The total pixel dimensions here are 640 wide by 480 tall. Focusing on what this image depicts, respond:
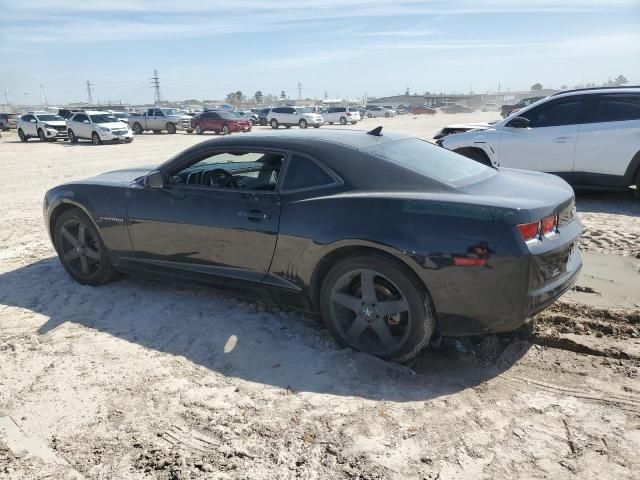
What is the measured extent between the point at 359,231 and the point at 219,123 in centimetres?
3193

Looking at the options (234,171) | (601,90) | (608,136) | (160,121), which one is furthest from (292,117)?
(234,171)

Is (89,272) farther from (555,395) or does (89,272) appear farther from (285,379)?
(555,395)

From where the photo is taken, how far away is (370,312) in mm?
3529

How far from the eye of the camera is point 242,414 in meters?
3.04

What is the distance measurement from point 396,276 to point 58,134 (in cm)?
3039

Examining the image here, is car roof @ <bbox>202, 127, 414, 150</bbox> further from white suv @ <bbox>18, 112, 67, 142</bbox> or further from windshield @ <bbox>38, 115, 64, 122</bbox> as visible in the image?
windshield @ <bbox>38, 115, 64, 122</bbox>

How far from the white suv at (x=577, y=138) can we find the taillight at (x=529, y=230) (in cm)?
556

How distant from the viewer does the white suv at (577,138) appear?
7.71 m

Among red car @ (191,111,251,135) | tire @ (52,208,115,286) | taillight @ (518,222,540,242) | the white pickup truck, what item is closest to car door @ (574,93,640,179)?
taillight @ (518,222,540,242)

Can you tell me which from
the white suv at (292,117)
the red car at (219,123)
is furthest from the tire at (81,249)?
the white suv at (292,117)

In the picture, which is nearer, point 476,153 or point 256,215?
point 256,215

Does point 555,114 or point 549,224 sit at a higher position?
point 555,114

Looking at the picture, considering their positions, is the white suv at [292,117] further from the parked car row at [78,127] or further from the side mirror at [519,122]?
the side mirror at [519,122]

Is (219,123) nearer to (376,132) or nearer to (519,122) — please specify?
(519,122)
